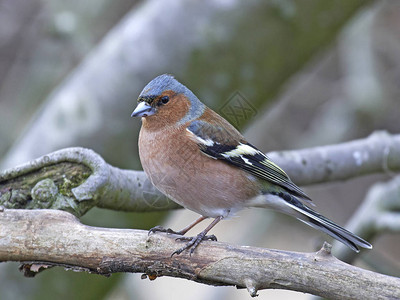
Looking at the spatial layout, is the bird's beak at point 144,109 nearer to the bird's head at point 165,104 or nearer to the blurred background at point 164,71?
the bird's head at point 165,104

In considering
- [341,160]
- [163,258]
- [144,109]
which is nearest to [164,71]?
[144,109]

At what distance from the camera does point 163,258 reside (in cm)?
330

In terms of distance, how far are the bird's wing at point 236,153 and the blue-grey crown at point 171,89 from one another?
0.12 meters

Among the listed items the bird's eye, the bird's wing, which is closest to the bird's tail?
the bird's wing

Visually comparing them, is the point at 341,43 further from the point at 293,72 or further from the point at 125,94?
the point at 125,94

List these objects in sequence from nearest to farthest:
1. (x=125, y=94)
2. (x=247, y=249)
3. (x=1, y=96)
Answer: (x=247, y=249), (x=125, y=94), (x=1, y=96)

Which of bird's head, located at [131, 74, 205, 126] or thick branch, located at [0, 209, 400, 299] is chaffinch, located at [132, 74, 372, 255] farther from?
thick branch, located at [0, 209, 400, 299]

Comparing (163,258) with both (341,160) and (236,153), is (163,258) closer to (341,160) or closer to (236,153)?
(236,153)

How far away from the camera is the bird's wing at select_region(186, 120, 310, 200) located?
4.18m

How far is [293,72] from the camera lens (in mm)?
6320

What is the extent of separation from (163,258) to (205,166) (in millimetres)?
956

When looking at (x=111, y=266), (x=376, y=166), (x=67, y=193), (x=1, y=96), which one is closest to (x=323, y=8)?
(x=376, y=166)

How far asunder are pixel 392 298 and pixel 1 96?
24.2 ft

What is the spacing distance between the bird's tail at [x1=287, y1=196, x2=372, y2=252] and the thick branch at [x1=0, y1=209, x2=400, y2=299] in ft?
2.96
